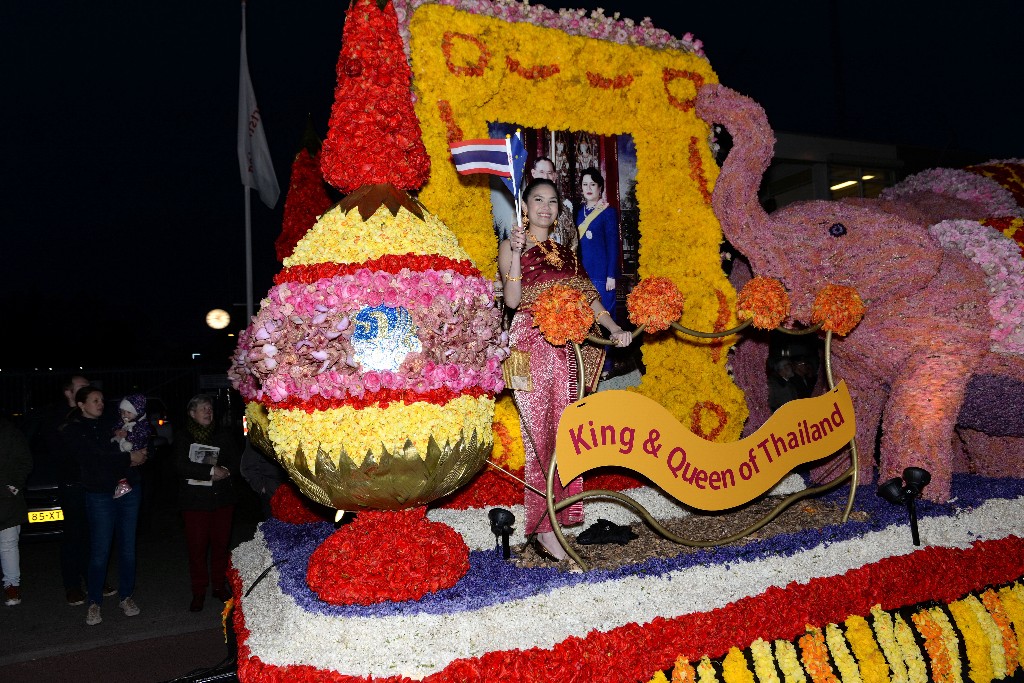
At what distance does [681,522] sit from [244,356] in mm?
3070

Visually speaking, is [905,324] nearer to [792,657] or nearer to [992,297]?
[992,297]

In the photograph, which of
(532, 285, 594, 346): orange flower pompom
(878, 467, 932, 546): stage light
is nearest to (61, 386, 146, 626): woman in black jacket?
(532, 285, 594, 346): orange flower pompom

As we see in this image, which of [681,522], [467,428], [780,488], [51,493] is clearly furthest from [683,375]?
[51,493]

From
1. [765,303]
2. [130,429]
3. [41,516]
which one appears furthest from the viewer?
[41,516]

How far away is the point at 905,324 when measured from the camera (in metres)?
5.08

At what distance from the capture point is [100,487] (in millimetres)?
5363

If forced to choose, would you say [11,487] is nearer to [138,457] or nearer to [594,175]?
[138,457]

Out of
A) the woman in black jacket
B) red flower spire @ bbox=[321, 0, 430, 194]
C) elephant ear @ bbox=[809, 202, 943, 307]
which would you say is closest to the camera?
red flower spire @ bbox=[321, 0, 430, 194]

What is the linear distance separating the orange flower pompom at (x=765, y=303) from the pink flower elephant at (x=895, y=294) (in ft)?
2.66

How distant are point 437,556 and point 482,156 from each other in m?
2.00

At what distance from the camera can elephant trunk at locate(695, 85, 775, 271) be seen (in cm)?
506

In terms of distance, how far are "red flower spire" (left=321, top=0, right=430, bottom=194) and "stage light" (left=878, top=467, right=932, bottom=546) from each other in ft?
10.7

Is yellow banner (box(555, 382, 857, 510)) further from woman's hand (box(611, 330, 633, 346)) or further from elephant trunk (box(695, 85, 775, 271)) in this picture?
elephant trunk (box(695, 85, 775, 271))

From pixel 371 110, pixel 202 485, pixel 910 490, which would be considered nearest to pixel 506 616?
pixel 371 110
